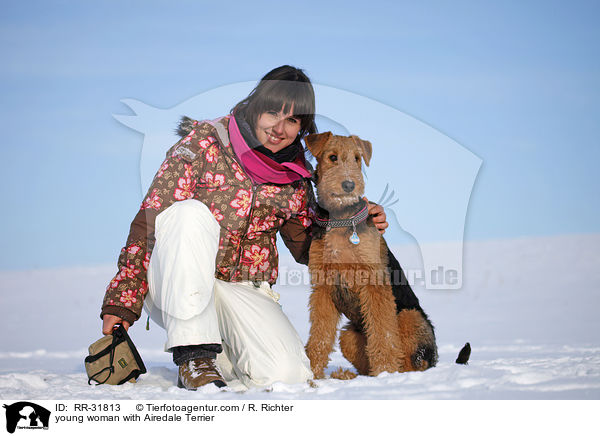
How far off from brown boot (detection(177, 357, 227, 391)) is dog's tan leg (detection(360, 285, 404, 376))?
1.11 metres

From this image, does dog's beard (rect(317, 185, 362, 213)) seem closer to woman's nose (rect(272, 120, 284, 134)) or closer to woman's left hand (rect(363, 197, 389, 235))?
woman's left hand (rect(363, 197, 389, 235))

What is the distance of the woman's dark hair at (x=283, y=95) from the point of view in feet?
12.3

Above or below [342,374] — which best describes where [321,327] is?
above

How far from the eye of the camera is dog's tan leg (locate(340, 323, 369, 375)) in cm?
406

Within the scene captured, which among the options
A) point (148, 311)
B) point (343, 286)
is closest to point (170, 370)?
point (148, 311)

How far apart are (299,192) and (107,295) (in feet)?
5.00

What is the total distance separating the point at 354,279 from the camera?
150 inches

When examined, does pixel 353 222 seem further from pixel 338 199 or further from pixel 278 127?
pixel 278 127

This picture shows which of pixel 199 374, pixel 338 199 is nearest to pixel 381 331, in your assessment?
pixel 338 199

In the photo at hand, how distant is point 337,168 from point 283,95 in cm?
62

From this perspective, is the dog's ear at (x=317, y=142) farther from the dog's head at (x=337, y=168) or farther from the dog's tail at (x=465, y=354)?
the dog's tail at (x=465, y=354)

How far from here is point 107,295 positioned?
3486 millimetres

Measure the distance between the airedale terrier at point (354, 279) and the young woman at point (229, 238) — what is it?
176 mm
